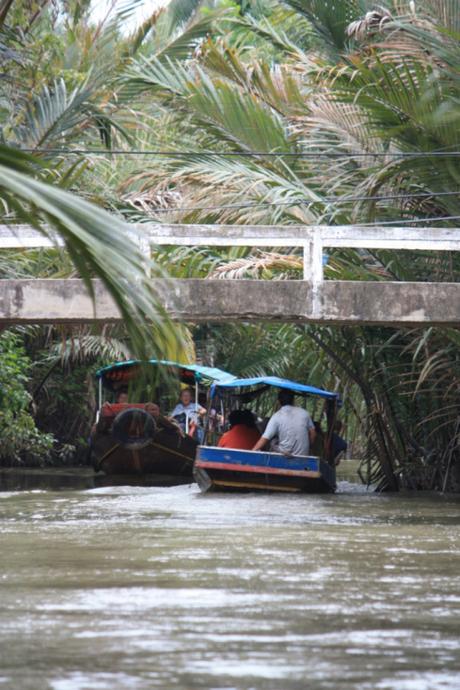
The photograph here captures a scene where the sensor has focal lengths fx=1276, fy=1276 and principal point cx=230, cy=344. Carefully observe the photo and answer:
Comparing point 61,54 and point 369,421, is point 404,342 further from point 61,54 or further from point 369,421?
point 61,54

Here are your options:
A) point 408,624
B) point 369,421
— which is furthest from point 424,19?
point 408,624

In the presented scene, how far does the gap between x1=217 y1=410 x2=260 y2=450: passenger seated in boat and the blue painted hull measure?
32.3 inches

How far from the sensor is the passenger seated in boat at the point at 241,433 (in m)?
16.7

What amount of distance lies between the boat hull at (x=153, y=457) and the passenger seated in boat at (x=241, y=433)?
3702 millimetres

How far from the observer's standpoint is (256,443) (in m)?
16.7

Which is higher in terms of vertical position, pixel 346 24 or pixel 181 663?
pixel 346 24

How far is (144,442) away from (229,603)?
1412 centimetres

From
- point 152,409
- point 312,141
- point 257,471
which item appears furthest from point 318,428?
point 312,141

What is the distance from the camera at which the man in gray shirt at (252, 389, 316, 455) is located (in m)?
16.1

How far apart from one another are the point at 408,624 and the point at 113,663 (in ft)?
5.20

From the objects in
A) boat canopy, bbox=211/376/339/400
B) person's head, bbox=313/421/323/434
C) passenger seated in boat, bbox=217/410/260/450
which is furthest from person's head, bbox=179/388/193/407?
passenger seated in boat, bbox=217/410/260/450

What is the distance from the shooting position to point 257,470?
15.6 metres

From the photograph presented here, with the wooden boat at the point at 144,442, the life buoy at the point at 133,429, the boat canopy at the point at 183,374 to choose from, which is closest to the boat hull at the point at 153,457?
the wooden boat at the point at 144,442

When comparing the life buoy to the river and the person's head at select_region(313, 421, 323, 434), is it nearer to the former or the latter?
the person's head at select_region(313, 421, 323, 434)
